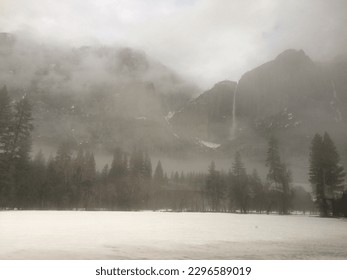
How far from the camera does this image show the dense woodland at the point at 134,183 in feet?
115

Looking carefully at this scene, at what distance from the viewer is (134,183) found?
71.9 meters

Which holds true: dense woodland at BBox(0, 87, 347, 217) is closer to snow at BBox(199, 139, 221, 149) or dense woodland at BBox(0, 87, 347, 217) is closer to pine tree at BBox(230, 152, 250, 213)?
pine tree at BBox(230, 152, 250, 213)

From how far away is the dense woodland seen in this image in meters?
35.0

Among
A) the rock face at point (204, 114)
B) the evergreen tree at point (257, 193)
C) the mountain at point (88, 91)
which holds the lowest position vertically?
the evergreen tree at point (257, 193)

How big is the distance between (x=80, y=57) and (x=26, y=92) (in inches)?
316

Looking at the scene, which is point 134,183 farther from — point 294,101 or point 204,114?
point 204,114

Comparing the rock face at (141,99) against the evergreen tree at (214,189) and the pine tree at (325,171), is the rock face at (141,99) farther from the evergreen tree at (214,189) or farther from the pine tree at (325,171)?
the evergreen tree at (214,189)

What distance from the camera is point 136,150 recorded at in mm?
91812

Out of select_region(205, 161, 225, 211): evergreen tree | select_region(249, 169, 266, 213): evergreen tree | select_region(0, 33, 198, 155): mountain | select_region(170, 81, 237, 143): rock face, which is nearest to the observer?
select_region(0, 33, 198, 155): mountain

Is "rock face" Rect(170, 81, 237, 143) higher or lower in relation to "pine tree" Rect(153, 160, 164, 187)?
higher

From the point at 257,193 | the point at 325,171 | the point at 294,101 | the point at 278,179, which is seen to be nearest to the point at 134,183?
the point at 257,193

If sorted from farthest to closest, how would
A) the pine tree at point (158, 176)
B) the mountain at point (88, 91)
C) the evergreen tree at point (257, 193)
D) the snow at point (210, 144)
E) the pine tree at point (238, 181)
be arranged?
the snow at point (210, 144), the pine tree at point (158, 176), the pine tree at point (238, 181), the evergreen tree at point (257, 193), the mountain at point (88, 91)

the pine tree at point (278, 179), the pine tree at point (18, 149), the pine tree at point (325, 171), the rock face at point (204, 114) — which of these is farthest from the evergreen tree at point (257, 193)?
the rock face at point (204, 114)

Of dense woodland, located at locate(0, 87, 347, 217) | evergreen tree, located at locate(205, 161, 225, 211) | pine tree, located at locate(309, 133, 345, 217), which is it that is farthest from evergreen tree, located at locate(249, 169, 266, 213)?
pine tree, located at locate(309, 133, 345, 217)
